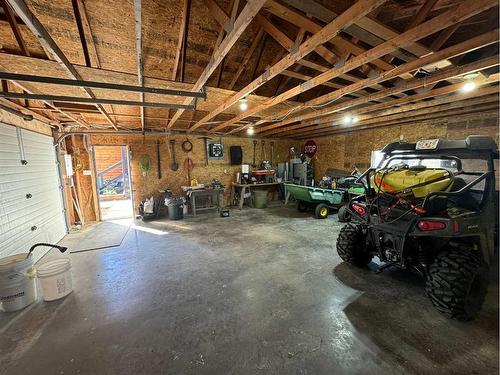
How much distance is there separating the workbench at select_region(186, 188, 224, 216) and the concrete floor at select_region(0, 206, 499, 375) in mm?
2927

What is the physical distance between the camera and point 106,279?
277 cm

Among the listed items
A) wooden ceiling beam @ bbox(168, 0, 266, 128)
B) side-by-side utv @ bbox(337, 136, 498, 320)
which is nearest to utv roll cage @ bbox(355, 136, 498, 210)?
side-by-side utv @ bbox(337, 136, 498, 320)

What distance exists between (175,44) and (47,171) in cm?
386

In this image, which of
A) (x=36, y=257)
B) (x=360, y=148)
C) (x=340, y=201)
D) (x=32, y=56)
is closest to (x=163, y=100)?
(x=32, y=56)

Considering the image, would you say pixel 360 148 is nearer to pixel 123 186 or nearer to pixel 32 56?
pixel 32 56

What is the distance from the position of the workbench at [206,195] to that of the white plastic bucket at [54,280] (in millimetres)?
3683

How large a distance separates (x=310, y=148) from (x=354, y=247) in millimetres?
6252

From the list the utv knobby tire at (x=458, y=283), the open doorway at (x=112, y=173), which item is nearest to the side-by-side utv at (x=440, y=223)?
the utv knobby tire at (x=458, y=283)

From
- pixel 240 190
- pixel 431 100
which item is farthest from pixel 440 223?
pixel 240 190

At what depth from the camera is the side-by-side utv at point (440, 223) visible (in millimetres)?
1878

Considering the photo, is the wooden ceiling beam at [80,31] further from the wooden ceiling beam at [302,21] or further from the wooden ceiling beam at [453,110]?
the wooden ceiling beam at [453,110]

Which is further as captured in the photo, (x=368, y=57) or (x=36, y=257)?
(x=36, y=257)

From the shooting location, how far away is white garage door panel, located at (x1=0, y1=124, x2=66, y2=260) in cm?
285

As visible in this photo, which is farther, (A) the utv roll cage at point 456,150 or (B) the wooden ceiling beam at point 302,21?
(A) the utv roll cage at point 456,150
